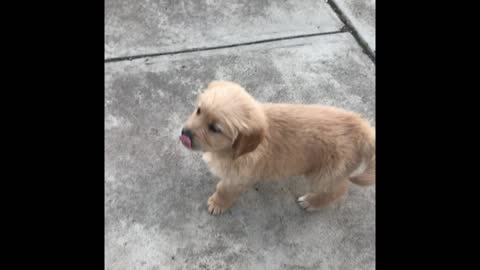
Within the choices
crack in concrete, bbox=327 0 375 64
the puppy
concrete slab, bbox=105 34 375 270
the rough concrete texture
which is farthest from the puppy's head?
the rough concrete texture

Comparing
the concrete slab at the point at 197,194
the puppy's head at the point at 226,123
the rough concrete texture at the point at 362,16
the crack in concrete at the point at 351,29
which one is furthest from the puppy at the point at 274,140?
the rough concrete texture at the point at 362,16

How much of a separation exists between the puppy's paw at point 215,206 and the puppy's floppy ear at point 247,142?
61 centimetres

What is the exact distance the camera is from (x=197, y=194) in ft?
10.00

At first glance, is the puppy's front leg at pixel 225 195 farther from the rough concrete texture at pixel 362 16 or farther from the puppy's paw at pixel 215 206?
the rough concrete texture at pixel 362 16

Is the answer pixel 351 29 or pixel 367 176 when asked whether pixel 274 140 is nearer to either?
pixel 367 176

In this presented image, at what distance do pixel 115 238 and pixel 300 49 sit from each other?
86.0 inches

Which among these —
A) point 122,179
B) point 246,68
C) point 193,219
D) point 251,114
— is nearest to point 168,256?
point 193,219

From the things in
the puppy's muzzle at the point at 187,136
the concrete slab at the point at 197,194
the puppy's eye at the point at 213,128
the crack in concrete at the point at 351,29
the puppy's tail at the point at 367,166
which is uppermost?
the puppy's eye at the point at 213,128

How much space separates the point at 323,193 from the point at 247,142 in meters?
0.79

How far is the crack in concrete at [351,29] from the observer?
13.2ft

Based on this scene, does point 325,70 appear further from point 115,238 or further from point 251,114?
point 115,238

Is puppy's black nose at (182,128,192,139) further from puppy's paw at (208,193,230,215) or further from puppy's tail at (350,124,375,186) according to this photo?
puppy's tail at (350,124,375,186)

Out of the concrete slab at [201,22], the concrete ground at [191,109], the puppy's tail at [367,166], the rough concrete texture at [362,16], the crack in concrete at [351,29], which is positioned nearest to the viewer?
the puppy's tail at [367,166]

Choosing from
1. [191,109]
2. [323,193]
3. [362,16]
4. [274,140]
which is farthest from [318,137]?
[362,16]
